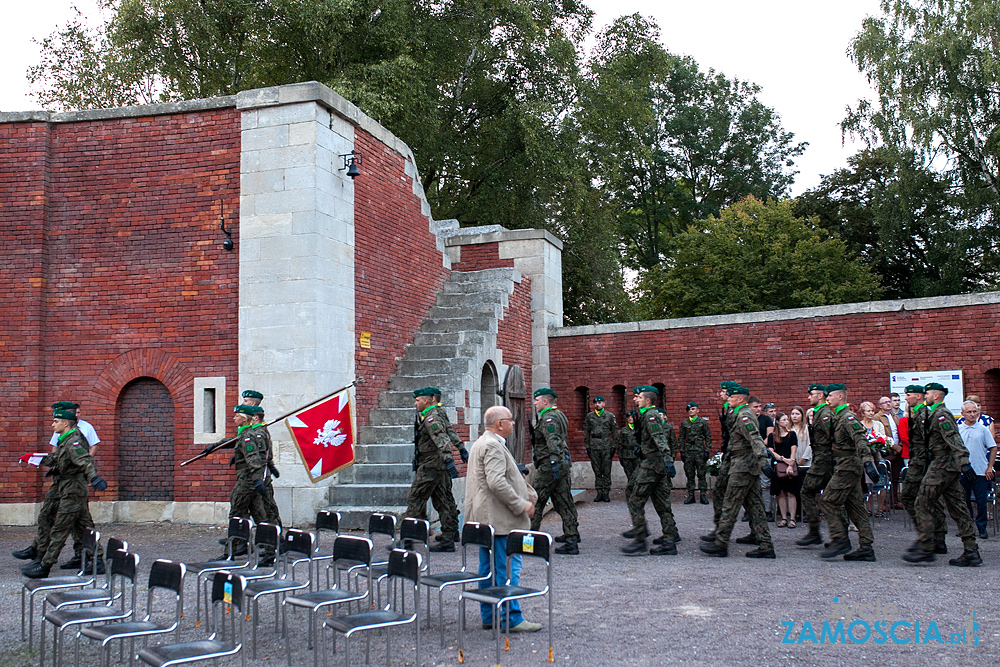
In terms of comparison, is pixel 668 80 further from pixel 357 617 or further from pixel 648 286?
pixel 357 617

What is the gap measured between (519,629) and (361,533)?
529 centimetres

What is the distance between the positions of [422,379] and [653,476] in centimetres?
510

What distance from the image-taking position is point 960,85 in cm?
2752

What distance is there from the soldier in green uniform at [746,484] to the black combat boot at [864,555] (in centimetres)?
82

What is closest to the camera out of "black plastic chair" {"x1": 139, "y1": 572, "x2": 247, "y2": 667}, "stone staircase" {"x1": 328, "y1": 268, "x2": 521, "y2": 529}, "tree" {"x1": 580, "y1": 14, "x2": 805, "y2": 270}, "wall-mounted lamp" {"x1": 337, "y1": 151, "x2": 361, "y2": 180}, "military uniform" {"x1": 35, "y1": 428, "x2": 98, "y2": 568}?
"black plastic chair" {"x1": 139, "y1": 572, "x2": 247, "y2": 667}

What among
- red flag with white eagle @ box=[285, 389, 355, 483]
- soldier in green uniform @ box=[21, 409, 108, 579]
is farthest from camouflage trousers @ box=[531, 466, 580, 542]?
soldier in green uniform @ box=[21, 409, 108, 579]

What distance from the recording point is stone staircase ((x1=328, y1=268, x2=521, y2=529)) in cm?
1188

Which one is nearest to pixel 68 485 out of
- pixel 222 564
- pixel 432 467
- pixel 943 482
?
pixel 222 564

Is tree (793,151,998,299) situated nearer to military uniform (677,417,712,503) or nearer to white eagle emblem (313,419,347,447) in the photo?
military uniform (677,417,712,503)

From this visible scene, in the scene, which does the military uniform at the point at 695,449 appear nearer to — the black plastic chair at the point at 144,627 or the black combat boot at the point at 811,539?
the black combat boot at the point at 811,539

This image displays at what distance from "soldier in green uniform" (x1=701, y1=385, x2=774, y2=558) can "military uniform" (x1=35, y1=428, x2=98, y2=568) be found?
680cm

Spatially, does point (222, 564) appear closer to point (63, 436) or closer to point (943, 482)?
point (63, 436)

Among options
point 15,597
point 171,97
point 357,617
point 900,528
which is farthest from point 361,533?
point 171,97

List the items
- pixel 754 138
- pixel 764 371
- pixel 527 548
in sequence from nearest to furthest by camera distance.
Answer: pixel 527 548 < pixel 764 371 < pixel 754 138
